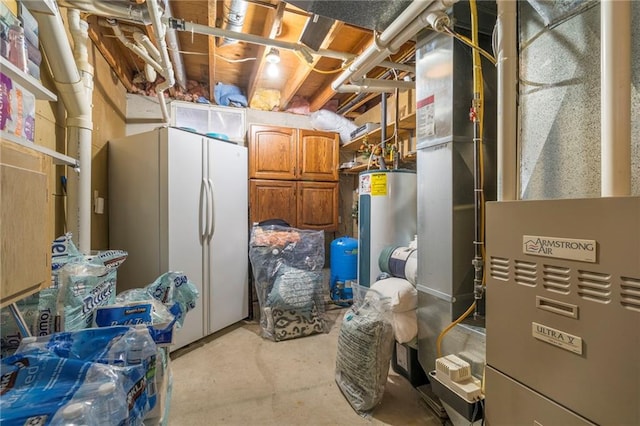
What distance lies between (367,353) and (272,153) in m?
2.47

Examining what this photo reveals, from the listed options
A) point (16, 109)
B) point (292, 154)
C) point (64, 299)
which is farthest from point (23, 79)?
point (292, 154)

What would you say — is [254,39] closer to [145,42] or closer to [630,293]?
[145,42]

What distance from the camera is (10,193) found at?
2.33 ft

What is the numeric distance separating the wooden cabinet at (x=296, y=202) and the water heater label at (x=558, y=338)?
2878mm

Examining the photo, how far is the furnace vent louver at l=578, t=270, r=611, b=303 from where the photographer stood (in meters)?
0.70

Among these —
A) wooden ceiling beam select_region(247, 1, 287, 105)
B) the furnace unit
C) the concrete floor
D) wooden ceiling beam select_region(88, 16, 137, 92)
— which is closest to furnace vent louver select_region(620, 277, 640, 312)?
the furnace unit

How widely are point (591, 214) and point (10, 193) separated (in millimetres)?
1405

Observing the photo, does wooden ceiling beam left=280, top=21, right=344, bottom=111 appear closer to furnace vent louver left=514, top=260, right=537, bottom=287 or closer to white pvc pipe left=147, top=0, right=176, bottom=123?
white pvc pipe left=147, top=0, right=176, bottom=123

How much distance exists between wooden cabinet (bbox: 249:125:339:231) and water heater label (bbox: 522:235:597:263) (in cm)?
285

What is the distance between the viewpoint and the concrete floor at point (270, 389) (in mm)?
1669

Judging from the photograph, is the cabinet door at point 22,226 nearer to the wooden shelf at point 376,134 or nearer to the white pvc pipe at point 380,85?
the white pvc pipe at point 380,85

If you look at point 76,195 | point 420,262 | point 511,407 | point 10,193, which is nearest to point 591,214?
point 511,407

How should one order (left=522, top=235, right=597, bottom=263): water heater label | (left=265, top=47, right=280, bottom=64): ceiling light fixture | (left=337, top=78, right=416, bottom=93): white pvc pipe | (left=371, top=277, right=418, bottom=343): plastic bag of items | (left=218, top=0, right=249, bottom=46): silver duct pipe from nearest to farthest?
1. (left=522, top=235, right=597, bottom=263): water heater label
2. (left=371, top=277, right=418, bottom=343): plastic bag of items
3. (left=218, top=0, right=249, bottom=46): silver duct pipe
4. (left=337, top=78, right=416, bottom=93): white pvc pipe
5. (left=265, top=47, right=280, bottom=64): ceiling light fixture

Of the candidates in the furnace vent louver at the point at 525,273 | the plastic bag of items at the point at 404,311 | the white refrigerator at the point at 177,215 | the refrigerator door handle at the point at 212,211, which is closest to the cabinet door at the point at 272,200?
the white refrigerator at the point at 177,215
